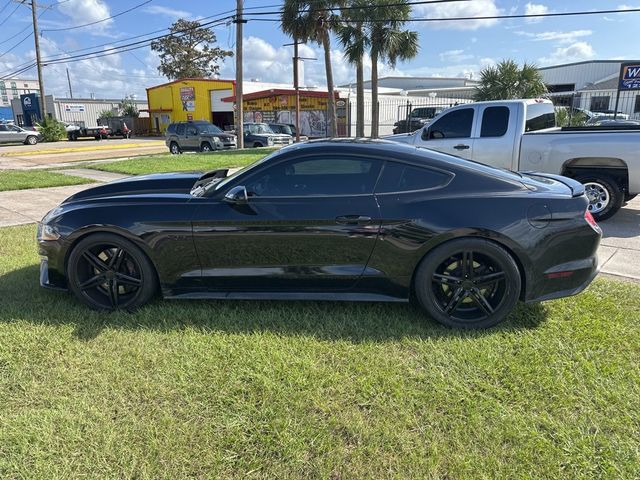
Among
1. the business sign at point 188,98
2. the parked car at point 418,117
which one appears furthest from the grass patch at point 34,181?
the business sign at point 188,98

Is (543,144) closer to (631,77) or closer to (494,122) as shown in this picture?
(494,122)

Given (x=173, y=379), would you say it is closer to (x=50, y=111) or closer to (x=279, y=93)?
(x=279, y=93)

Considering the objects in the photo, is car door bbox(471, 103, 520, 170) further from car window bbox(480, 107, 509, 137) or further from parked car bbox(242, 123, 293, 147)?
parked car bbox(242, 123, 293, 147)

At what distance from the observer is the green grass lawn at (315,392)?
2287 millimetres

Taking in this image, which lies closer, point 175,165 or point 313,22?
point 175,165

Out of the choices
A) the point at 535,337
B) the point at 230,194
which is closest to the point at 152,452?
the point at 230,194

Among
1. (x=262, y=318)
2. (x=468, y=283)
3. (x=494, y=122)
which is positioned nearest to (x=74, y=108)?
(x=494, y=122)

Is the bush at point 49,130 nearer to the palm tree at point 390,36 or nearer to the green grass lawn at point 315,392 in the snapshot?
the palm tree at point 390,36

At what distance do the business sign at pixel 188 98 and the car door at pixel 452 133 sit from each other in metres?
38.8

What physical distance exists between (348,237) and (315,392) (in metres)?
1.21

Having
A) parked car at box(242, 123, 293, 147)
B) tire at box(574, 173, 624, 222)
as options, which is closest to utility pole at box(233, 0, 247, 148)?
parked car at box(242, 123, 293, 147)

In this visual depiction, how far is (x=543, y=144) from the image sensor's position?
704cm

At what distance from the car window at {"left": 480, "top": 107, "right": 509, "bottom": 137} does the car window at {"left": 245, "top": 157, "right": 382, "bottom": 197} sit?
4908mm

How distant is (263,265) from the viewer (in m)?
3.62
